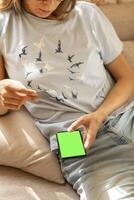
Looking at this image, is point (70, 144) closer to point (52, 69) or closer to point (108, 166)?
point (108, 166)

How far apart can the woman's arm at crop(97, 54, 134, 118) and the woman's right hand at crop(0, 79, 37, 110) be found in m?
0.28

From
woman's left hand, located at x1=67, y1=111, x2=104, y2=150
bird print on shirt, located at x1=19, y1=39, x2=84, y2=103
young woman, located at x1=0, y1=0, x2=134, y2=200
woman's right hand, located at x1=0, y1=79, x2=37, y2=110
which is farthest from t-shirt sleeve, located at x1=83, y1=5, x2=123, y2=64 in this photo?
woman's right hand, located at x1=0, y1=79, x2=37, y2=110

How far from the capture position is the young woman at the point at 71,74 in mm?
1113

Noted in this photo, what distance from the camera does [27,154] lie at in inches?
44.3

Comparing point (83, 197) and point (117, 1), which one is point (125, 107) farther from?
point (117, 1)

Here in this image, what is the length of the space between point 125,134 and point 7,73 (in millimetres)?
425

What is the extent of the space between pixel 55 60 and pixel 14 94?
241 mm

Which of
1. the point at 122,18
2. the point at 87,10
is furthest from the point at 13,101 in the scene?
the point at 122,18

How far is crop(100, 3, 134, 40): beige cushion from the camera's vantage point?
1.50 m

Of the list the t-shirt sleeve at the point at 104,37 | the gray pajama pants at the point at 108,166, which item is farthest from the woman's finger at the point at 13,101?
the t-shirt sleeve at the point at 104,37

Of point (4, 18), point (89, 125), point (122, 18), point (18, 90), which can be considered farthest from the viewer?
point (122, 18)

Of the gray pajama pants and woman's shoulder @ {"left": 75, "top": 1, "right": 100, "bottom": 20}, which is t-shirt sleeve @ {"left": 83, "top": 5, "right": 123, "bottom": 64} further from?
the gray pajama pants

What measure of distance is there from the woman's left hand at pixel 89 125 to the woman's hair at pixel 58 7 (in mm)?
345

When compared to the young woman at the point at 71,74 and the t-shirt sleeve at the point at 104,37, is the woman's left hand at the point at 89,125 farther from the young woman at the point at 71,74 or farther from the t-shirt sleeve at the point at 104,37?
the t-shirt sleeve at the point at 104,37
